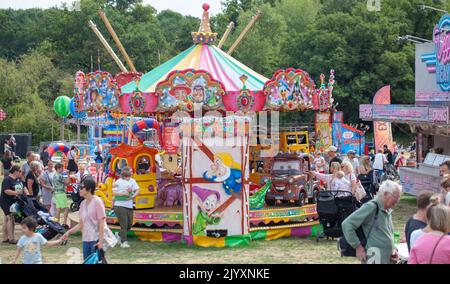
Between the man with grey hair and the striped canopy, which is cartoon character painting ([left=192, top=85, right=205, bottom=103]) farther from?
the man with grey hair

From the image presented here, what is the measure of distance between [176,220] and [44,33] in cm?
5347

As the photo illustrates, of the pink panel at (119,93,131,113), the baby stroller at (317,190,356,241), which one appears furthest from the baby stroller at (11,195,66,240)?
the baby stroller at (317,190,356,241)

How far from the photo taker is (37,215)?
13586mm

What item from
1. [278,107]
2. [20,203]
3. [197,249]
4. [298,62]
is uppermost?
[298,62]

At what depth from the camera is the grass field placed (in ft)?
42.8

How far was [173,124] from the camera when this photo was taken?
2392 centimetres

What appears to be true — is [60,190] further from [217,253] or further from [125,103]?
[217,253]

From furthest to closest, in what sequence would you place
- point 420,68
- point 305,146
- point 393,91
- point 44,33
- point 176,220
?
point 44,33 < point 393,91 < point 420,68 < point 305,146 < point 176,220

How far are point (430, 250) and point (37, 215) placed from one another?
28.1 ft

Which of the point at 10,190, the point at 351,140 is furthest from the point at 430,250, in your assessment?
the point at 351,140

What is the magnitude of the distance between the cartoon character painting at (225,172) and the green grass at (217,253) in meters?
1.16

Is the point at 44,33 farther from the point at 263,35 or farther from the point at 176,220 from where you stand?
the point at 176,220

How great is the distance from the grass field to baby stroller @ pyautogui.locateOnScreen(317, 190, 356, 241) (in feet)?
1.11
